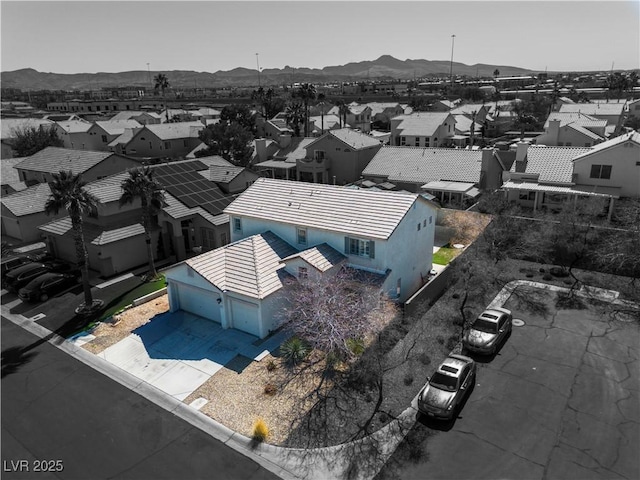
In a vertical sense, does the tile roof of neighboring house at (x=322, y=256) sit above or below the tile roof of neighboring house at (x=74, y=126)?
below

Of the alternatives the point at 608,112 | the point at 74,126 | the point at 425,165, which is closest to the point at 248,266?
the point at 425,165

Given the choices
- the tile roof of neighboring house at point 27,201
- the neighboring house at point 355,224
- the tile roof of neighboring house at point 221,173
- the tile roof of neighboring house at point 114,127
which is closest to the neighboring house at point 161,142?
the tile roof of neighboring house at point 114,127

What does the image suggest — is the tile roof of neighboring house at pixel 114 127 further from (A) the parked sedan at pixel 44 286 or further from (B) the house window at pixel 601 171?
(B) the house window at pixel 601 171

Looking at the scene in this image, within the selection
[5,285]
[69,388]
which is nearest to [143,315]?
[69,388]

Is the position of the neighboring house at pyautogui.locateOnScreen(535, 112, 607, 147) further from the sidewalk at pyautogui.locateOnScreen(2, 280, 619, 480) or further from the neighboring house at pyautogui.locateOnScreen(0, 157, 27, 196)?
the neighboring house at pyautogui.locateOnScreen(0, 157, 27, 196)

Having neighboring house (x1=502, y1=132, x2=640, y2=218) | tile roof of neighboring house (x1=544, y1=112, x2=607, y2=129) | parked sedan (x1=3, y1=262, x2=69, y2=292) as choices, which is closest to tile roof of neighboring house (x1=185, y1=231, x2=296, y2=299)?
parked sedan (x1=3, y1=262, x2=69, y2=292)

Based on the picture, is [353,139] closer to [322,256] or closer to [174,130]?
[174,130]

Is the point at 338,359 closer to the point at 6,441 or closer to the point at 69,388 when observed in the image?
the point at 69,388
